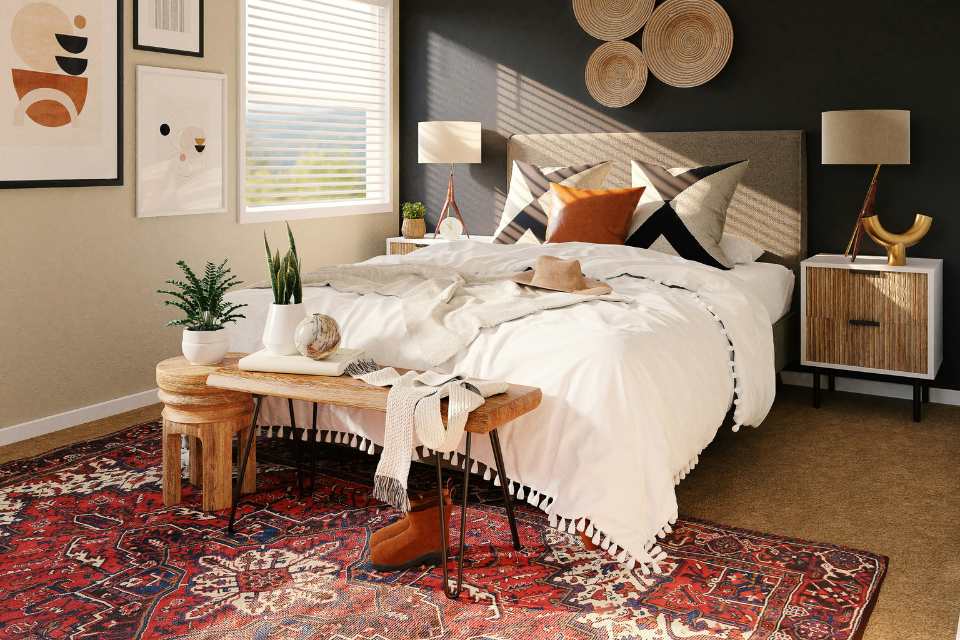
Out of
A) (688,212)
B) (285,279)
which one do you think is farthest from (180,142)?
(688,212)

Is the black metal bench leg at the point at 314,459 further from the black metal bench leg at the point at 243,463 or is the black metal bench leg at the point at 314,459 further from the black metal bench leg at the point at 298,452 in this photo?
the black metal bench leg at the point at 243,463

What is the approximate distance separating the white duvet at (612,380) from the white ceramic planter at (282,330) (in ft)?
1.07

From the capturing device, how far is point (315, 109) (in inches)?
222

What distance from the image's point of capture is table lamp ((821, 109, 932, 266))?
4277mm

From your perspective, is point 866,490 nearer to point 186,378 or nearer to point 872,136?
point 872,136

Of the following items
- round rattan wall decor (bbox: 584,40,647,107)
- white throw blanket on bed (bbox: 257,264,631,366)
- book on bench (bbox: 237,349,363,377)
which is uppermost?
round rattan wall decor (bbox: 584,40,647,107)

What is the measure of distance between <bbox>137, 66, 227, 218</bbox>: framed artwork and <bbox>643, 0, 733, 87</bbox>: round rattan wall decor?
2.35m

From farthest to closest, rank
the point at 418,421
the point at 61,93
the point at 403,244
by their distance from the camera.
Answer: the point at 403,244
the point at 61,93
the point at 418,421

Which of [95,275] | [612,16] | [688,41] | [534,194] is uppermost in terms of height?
[612,16]

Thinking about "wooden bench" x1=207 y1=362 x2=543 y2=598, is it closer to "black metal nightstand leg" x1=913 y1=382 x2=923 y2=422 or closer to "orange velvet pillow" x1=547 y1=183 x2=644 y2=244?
"orange velvet pillow" x1=547 y1=183 x2=644 y2=244

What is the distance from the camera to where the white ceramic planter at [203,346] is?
308cm

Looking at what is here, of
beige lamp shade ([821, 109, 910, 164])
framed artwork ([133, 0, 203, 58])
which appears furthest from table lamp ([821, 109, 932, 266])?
framed artwork ([133, 0, 203, 58])

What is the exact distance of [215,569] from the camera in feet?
8.78

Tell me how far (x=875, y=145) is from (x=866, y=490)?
1741 mm
